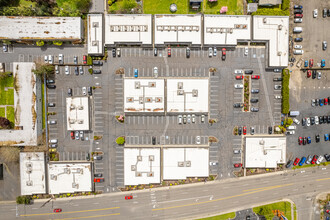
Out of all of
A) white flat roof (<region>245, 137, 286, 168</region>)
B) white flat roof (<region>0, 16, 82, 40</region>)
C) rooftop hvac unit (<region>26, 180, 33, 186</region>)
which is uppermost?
white flat roof (<region>0, 16, 82, 40</region>)

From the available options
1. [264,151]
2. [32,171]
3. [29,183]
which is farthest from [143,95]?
[29,183]

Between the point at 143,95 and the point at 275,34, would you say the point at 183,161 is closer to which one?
the point at 143,95

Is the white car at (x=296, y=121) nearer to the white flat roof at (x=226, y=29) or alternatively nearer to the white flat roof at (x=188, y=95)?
the white flat roof at (x=188, y=95)

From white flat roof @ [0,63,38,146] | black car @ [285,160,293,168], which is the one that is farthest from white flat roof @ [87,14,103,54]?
black car @ [285,160,293,168]

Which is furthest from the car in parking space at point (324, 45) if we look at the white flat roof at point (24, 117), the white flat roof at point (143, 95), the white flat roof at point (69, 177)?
the white flat roof at point (24, 117)

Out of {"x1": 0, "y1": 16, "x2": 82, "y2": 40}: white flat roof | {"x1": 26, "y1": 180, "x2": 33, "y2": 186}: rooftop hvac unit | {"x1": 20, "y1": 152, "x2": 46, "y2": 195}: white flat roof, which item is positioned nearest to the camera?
{"x1": 0, "y1": 16, "x2": 82, "y2": 40}: white flat roof

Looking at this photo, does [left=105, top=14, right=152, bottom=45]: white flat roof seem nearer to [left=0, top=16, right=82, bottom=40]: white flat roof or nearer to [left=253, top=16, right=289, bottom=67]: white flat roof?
[left=0, top=16, right=82, bottom=40]: white flat roof
